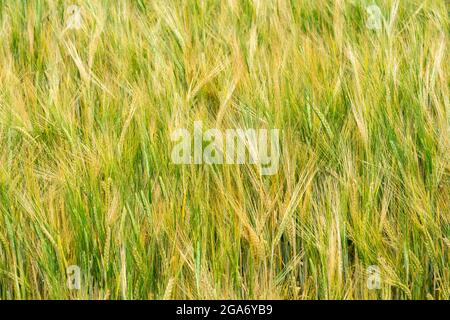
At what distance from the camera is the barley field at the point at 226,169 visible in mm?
1270

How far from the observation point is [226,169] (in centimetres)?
138

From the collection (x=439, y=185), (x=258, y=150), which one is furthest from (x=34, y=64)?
(x=439, y=185)

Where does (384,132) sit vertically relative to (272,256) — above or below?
above

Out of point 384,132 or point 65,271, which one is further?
point 384,132

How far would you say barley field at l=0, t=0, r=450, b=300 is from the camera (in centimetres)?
127

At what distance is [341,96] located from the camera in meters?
1.57

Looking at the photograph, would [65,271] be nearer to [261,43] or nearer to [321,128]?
[321,128]

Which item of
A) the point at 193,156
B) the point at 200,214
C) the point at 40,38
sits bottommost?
the point at 200,214

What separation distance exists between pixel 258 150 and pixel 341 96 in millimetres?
269
